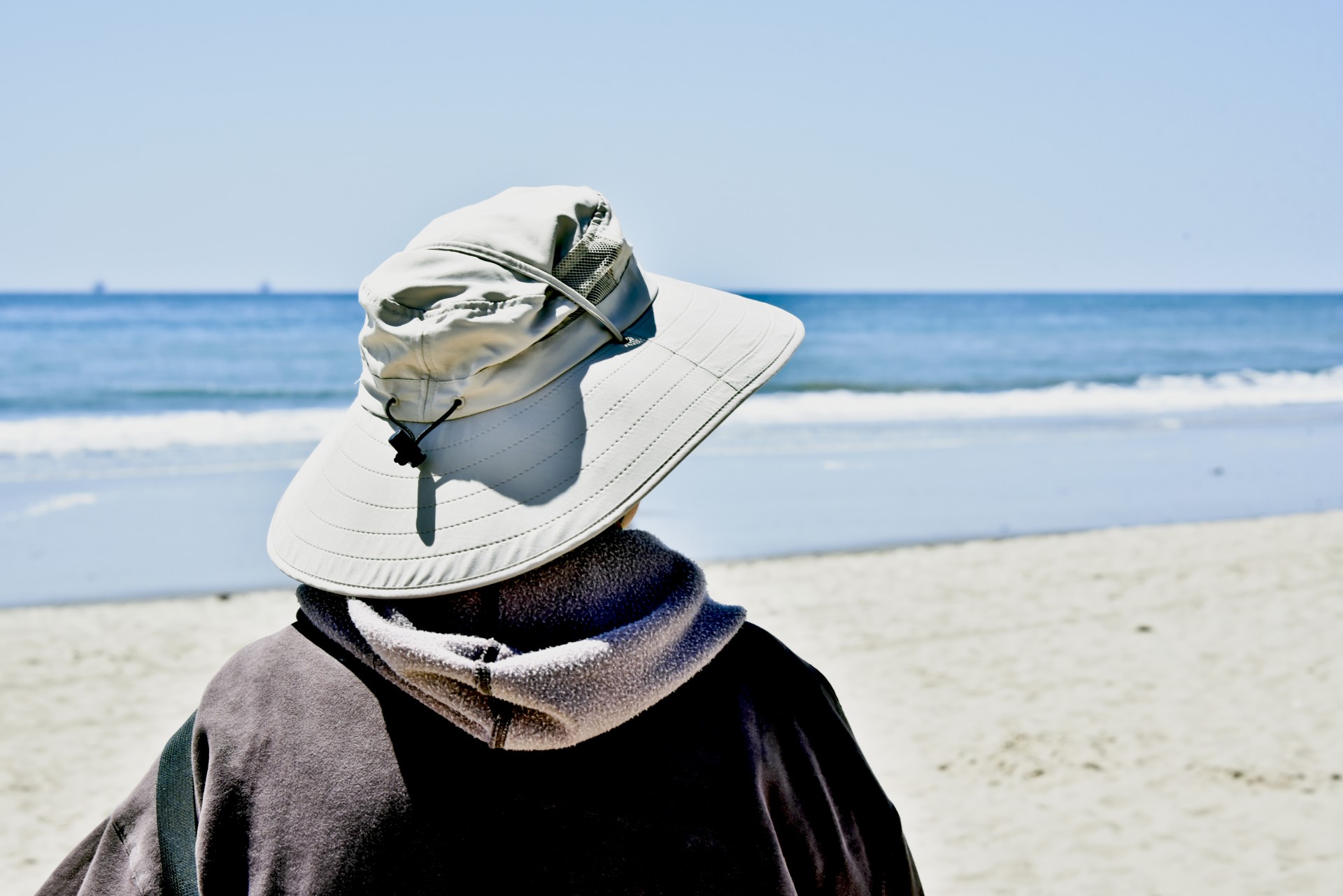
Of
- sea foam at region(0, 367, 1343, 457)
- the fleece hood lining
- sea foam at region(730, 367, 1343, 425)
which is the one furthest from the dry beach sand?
sea foam at region(730, 367, 1343, 425)

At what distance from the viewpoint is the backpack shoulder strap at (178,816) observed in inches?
42.6

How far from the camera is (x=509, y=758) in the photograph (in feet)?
3.38

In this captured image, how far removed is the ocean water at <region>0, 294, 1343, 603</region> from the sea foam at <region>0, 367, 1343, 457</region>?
97 mm

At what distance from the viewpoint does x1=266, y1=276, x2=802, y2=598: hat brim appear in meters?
1.02

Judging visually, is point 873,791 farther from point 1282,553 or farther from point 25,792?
point 1282,553

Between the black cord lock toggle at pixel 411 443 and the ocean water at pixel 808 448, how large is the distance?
6.39 metres

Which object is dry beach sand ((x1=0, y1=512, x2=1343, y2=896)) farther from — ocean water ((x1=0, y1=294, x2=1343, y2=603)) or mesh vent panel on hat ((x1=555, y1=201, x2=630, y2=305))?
mesh vent panel on hat ((x1=555, y1=201, x2=630, y2=305))

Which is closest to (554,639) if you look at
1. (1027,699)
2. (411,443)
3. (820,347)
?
(411,443)

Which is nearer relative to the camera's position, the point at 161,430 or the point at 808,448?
the point at 808,448

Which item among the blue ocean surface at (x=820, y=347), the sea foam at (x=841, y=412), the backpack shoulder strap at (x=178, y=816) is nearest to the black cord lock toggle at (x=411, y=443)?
the backpack shoulder strap at (x=178, y=816)

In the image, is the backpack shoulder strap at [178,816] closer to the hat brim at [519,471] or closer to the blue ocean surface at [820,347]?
the hat brim at [519,471]

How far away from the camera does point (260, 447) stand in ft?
43.6

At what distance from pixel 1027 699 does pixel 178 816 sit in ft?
14.8

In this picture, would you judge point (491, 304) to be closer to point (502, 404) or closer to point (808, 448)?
point (502, 404)
